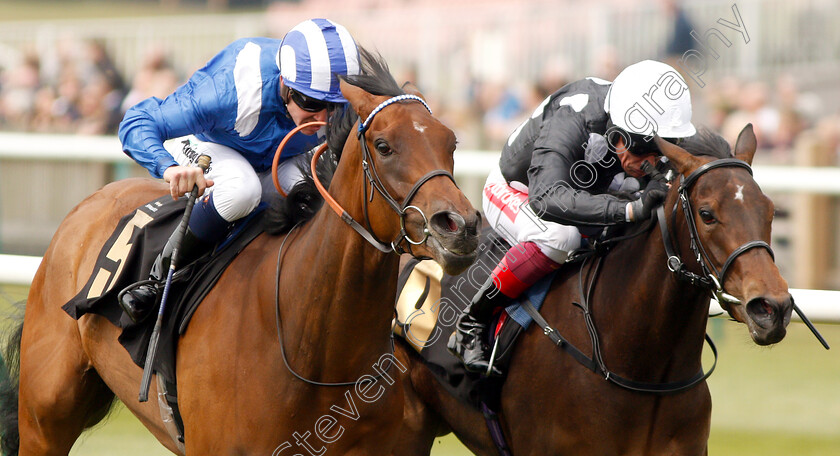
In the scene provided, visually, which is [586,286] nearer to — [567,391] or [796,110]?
[567,391]

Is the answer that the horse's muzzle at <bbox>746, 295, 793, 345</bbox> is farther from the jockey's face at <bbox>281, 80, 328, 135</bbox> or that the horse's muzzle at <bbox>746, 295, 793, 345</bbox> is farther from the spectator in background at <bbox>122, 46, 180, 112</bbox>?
the spectator in background at <bbox>122, 46, 180, 112</bbox>

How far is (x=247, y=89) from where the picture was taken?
3314 mm

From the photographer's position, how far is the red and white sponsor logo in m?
3.69

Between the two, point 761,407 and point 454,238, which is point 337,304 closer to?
point 454,238

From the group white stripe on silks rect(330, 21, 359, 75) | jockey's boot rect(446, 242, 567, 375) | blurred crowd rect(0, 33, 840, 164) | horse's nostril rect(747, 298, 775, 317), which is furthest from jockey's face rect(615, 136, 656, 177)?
blurred crowd rect(0, 33, 840, 164)

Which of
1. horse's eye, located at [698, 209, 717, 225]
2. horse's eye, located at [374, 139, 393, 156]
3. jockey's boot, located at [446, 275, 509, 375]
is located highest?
horse's eye, located at [374, 139, 393, 156]

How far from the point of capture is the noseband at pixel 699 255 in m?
2.84

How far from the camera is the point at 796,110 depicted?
9.07 meters

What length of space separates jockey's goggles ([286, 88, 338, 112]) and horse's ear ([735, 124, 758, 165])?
1302 millimetres

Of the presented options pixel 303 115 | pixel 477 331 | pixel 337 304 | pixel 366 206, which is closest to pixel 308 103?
pixel 303 115

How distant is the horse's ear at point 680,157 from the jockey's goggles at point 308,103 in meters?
1.07

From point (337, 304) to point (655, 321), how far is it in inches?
41.9

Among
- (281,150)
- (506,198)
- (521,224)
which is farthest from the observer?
(506,198)

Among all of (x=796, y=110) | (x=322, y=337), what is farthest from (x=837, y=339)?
(x=322, y=337)
